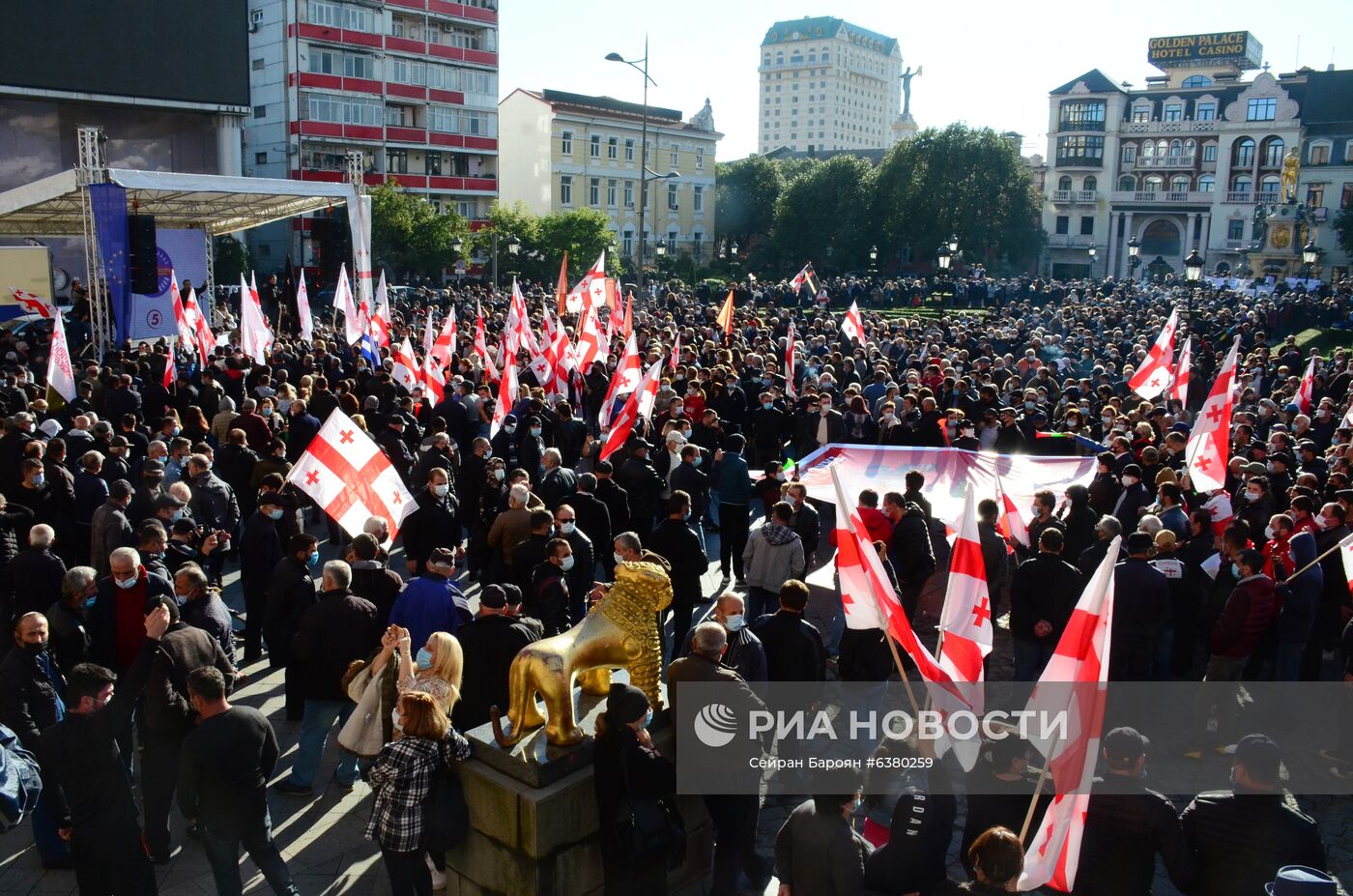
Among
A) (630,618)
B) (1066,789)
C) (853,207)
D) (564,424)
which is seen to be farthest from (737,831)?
(853,207)

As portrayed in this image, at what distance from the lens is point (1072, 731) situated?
5250 millimetres

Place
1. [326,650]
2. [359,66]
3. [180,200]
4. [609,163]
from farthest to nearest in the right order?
[609,163], [359,66], [180,200], [326,650]

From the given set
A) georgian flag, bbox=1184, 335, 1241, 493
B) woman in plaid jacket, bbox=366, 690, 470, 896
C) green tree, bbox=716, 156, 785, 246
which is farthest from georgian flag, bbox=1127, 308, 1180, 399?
green tree, bbox=716, 156, 785, 246

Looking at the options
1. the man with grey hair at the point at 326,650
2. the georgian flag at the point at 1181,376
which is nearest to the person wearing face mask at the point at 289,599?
the man with grey hair at the point at 326,650

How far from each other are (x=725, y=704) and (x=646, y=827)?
89 centimetres

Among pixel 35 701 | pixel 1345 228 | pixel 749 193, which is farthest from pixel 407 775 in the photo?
pixel 749 193

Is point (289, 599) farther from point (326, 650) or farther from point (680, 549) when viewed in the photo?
point (680, 549)

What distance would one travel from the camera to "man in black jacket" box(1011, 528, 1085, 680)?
26.7 ft

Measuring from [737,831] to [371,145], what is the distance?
61.3m

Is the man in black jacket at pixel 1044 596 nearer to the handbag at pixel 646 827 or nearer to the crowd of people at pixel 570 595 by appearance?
the crowd of people at pixel 570 595

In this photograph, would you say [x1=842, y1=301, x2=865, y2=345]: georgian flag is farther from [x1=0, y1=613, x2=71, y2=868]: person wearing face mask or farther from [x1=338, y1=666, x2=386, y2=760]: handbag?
[x1=0, y1=613, x2=71, y2=868]: person wearing face mask

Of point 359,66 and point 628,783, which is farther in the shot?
point 359,66

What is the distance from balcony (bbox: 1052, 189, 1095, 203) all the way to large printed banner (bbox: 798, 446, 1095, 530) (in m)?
79.5

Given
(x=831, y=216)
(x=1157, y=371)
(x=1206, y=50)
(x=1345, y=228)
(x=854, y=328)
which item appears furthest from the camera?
(x=1206, y=50)
